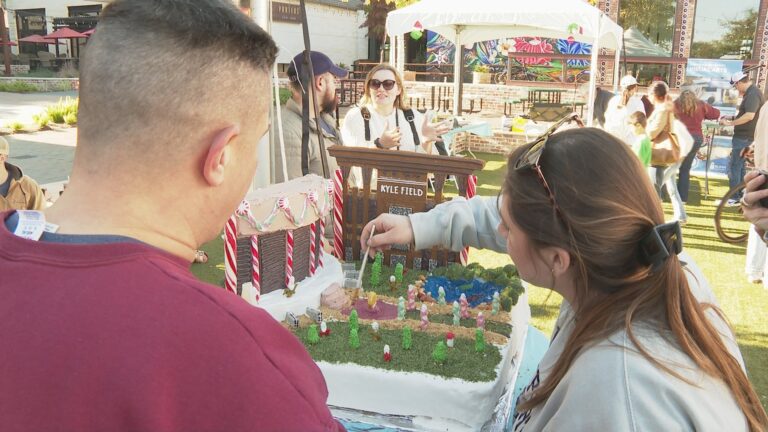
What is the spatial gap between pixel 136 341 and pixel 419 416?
157 centimetres

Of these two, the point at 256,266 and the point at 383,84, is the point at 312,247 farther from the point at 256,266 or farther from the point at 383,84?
the point at 383,84

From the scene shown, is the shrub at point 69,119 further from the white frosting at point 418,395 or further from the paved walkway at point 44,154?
the white frosting at point 418,395

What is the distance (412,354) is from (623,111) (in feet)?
24.2

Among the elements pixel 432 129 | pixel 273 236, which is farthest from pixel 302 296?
pixel 432 129

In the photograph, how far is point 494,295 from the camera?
2.69m

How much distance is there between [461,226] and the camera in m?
2.38

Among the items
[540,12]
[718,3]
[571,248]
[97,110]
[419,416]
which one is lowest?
[419,416]

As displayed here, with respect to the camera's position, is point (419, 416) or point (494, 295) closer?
point (419, 416)

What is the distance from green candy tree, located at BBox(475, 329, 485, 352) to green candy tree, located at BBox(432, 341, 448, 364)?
0.14 meters

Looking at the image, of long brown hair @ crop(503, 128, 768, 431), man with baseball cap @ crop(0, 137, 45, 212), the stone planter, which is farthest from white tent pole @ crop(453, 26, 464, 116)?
long brown hair @ crop(503, 128, 768, 431)

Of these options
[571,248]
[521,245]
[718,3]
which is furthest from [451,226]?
[718,3]

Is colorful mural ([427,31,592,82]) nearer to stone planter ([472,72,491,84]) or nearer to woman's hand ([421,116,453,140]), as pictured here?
stone planter ([472,72,491,84])

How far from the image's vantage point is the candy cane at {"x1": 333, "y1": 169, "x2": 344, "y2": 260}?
320 centimetres

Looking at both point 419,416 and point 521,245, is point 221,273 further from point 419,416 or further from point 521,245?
point 521,245
